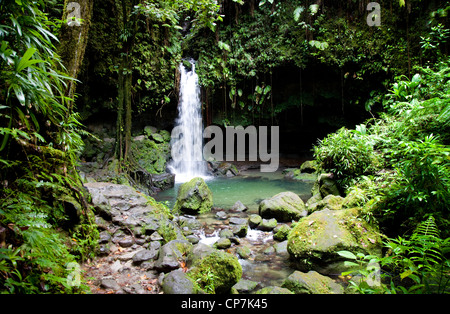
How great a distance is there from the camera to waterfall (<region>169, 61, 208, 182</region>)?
12.5 m

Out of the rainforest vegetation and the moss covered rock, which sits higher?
the rainforest vegetation

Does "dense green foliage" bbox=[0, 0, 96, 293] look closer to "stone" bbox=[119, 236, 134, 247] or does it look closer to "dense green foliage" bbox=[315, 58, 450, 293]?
"stone" bbox=[119, 236, 134, 247]

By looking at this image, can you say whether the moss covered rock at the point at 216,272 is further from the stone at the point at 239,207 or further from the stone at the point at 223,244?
the stone at the point at 239,207

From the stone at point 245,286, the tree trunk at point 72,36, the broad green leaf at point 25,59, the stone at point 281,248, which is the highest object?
the tree trunk at point 72,36

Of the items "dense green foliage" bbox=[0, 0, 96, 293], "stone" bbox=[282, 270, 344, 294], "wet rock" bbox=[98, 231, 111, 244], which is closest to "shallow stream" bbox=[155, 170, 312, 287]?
"stone" bbox=[282, 270, 344, 294]

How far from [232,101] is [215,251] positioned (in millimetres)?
11014

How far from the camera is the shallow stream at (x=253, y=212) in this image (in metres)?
3.87

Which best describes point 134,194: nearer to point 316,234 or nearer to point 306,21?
point 316,234

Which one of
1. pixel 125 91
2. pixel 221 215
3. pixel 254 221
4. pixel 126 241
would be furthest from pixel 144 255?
pixel 125 91

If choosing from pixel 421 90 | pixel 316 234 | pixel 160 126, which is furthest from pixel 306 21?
pixel 316 234

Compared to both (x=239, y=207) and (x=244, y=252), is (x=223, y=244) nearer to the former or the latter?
(x=244, y=252)

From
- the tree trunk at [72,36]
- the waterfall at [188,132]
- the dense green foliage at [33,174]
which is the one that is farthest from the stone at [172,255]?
the waterfall at [188,132]

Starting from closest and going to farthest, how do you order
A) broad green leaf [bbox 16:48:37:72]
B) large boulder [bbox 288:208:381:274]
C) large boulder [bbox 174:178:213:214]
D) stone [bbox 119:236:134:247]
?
broad green leaf [bbox 16:48:37:72] → stone [bbox 119:236:134:247] → large boulder [bbox 288:208:381:274] → large boulder [bbox 174:178:213:214]

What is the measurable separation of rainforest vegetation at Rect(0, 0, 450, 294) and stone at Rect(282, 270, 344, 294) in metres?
0.46
